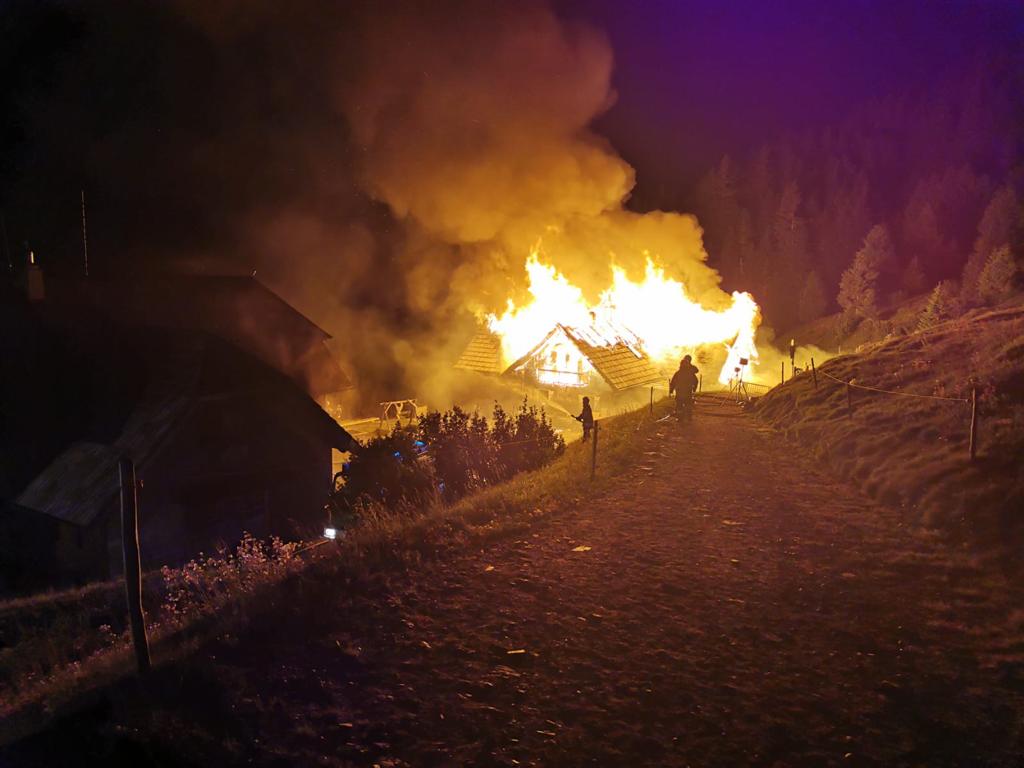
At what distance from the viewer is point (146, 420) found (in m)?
15.3

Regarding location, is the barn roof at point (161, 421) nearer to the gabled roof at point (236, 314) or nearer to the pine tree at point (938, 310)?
the gabled roof at point (236, 314)

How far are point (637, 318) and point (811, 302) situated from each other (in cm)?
3315

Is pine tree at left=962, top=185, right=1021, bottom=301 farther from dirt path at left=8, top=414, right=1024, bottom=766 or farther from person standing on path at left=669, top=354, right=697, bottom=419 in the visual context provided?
dirt path at left=8, top=414, right=1024, bottom=766

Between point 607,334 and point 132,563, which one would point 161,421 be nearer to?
point 132,563

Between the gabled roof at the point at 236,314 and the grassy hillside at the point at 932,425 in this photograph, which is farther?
the gabled roof at the point at 236,314

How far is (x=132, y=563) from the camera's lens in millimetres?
5418

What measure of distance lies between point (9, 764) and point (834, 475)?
11.4 m

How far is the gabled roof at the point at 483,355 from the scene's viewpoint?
30.7 meters


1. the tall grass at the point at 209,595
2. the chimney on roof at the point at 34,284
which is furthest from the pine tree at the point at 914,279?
the chimney on roof at the point at 34,284

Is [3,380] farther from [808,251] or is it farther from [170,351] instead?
[808,251]

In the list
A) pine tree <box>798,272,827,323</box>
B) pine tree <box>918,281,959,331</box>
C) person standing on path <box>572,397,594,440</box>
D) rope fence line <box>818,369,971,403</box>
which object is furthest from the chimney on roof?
pine tree <box>798,272,827,323</box>

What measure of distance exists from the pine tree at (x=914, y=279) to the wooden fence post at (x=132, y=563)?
64687 mm

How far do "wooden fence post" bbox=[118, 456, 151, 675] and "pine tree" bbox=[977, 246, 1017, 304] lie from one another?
48966 mm

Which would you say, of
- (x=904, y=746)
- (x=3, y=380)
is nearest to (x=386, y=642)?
(x=904, y=746)
